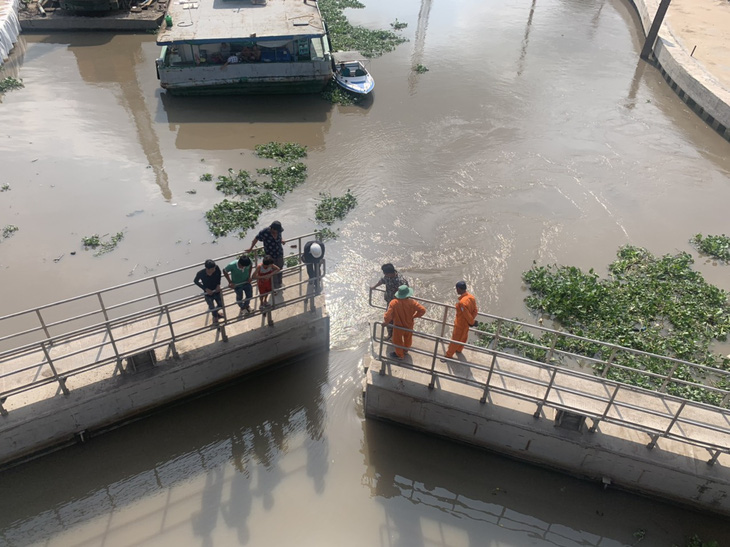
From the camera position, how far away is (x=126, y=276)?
12.3 m

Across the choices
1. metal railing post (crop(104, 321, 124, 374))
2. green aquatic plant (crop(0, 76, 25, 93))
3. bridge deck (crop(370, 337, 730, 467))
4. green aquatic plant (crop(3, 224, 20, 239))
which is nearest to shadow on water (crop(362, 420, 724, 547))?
bridge deck (crop(370, 337, 730, 467))

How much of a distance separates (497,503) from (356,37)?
2448 centimetres

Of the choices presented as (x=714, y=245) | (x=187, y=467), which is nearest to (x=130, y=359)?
(x=187, y=467)

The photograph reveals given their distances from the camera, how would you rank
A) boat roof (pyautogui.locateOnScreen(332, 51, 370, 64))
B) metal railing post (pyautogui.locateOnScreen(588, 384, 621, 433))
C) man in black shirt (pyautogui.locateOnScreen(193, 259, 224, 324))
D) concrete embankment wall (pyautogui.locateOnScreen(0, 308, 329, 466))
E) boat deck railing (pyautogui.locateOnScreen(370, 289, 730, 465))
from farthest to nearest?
boat roof (pyautogui.locateOnScreen(332, 51, 370, 64)) → man in black shirt (pyautogui.locateOnScreen(193, 259, 224, 324)) → concrete embankment wall (pyautogui.locateOnScreen(0, 308, 329, 466)) → boat deck railing (pyautogui.locateOnScreen(370, 289, 730, 465)) → metal railing post (pyautogui.locateOnScreen(588, 384, 621, 433))

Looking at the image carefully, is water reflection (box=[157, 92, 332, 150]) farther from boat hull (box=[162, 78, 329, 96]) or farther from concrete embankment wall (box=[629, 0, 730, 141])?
concrete embankment wall (box=[629, 0, 730, 141])

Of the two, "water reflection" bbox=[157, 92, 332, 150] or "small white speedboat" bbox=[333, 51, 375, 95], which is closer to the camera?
"water reflection" bbox=[157, 92, 332, 150]

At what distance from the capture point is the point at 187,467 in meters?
8.74

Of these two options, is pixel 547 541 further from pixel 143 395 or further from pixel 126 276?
pixel 126 276

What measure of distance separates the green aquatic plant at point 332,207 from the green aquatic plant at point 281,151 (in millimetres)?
2456

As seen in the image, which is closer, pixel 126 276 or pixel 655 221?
pixel 126 276

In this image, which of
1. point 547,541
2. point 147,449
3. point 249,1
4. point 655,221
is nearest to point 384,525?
point 547,541

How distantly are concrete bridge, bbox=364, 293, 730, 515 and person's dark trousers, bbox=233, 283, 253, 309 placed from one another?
101 inches

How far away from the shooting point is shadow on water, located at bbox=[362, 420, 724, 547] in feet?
26.5

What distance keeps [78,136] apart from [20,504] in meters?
13.7
